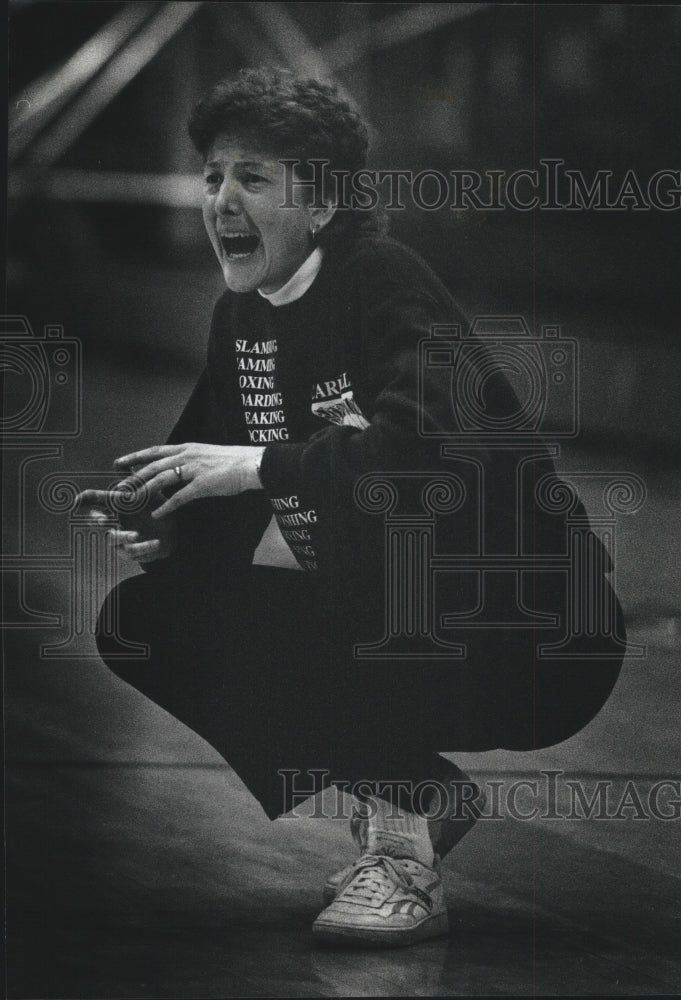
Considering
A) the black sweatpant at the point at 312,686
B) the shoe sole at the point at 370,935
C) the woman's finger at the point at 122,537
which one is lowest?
the shoe sole at the point at 370,935

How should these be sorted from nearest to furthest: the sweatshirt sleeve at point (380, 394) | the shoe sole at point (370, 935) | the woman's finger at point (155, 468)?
the shoe sole at point (370, 935)
the sweatshirt sleeve at point (380, 394)
the woman's finger at point (155, 468)

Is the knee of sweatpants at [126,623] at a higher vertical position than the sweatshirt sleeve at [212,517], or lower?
lower

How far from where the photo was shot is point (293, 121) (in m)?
4.46

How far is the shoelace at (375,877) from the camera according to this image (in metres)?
4.36

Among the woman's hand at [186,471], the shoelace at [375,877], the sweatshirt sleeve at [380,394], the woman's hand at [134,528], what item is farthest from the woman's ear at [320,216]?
the shoelace at [375,877]

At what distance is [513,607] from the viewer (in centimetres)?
449

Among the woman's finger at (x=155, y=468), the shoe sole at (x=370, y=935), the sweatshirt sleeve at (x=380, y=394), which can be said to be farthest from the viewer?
the woman's finger at (x=155, y=468)

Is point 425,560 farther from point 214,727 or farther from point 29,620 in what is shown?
point 29,620

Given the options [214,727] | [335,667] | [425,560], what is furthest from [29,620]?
[425,560]

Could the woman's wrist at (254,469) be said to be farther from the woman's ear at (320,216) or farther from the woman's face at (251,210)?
the woman's ear at (320,216)

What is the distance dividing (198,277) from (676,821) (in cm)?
230

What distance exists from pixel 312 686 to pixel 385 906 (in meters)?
0.70

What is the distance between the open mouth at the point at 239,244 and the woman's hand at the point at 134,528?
2.66 ft

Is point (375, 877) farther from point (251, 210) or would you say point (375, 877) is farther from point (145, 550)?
point (251, 210)
